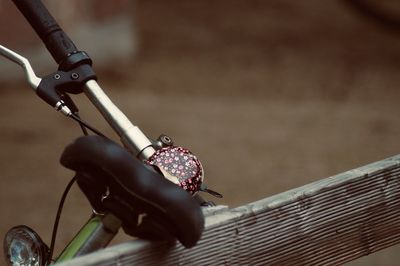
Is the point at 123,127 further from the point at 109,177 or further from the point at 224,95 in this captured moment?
the point at 224,95

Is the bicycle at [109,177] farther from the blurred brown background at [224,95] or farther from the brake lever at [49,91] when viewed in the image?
the blurred brown background at [224,95]

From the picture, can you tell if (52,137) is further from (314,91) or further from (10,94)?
(314,91)

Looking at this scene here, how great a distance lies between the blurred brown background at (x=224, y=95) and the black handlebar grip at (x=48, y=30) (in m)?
1.91

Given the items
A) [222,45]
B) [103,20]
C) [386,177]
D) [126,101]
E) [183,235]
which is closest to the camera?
[183,235]

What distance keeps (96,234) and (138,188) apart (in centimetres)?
16

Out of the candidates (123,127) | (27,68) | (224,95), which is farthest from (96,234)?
(224,95)

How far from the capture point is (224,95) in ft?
16.4

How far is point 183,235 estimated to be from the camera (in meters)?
1.18

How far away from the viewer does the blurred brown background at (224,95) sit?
397cm

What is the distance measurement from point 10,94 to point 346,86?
1.83 m

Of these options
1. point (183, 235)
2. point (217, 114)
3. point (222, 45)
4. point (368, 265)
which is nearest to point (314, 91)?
point (217, 114)

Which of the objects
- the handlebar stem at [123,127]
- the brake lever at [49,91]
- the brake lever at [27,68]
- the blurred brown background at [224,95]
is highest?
the brake lever at [27,68]

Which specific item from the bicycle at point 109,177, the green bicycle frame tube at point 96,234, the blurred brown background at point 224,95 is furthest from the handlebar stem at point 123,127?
the blurred brown background at point 224,95

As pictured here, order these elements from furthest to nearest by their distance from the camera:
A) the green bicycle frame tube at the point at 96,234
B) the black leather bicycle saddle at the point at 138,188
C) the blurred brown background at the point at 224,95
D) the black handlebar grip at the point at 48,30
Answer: the blurred brown background at the point at 224,95 < the black handlebar grip at the point at 48,30 < the green bicycle frame tube at the point at 96,234 < the black leather bicycle saddle at the point at 138,188
